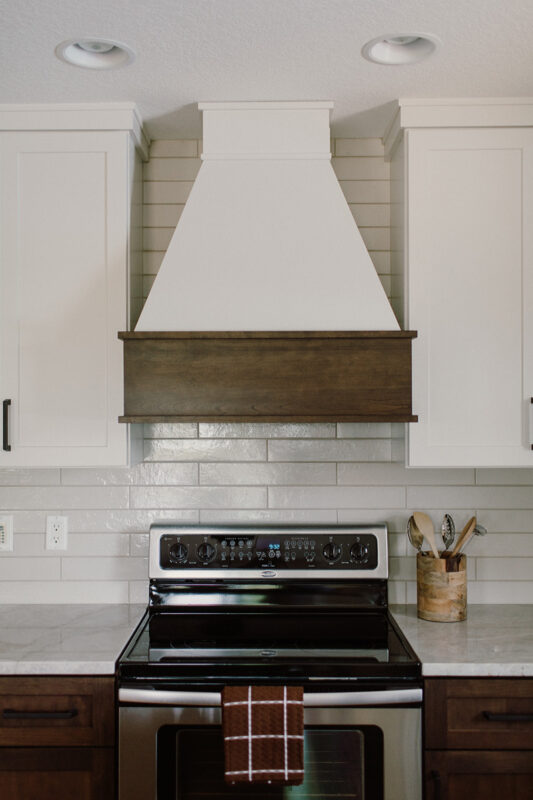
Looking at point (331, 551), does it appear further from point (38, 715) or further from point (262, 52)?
point (262, 52)

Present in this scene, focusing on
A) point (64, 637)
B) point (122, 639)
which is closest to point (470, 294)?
point (122, 639)

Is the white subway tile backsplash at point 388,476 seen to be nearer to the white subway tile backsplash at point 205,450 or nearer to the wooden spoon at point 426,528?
the wooden spoon at point 426,528

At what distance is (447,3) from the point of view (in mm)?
1521

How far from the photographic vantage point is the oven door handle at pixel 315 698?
1.73m

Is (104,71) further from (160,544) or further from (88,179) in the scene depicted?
(160,544)

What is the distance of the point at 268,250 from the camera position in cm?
201

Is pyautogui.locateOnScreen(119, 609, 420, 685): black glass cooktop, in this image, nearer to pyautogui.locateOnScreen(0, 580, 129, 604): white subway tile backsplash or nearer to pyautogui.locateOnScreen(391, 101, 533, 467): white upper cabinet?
pyautogui.locateOnScreen(0, 580, 129, 604): white subway tile backsplash

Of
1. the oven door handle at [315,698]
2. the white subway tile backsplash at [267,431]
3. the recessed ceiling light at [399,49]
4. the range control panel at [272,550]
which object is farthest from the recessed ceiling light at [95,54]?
the oven door handle at [315,698]

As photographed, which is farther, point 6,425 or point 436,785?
point 6,425

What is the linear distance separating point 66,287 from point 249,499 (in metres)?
0.91

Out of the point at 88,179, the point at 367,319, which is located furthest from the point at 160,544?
the point at 88,179

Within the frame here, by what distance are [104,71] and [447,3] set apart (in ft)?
2.95

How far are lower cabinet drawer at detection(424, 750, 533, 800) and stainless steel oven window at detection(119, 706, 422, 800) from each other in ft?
0.19

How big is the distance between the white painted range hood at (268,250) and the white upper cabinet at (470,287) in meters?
0.18
